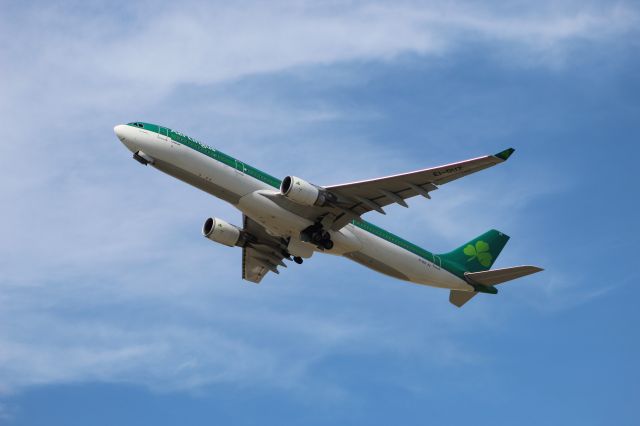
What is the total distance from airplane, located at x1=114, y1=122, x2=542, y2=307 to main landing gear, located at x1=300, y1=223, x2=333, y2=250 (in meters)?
0.05

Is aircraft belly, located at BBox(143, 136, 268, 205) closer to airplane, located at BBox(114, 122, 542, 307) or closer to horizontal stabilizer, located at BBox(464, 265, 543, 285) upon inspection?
airplane, located at BBox(114, 122, 542, 307)

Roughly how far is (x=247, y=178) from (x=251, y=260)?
10613 mm

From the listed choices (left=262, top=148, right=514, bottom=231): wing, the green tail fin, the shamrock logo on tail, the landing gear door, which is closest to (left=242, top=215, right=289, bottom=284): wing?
(left=262, top=148, right=514, bottom=231): wing

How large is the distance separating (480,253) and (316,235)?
42.4 feet

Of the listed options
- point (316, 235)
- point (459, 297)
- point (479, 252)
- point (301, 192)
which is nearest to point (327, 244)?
point (316, 235)

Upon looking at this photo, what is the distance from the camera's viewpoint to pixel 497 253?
203 feet

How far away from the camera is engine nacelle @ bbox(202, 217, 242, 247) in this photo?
57.6m

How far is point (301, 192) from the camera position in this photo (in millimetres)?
50031

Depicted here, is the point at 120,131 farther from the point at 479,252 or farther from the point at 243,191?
the point at 479,252

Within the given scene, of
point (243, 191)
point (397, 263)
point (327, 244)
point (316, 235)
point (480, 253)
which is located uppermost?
point (480, 253)

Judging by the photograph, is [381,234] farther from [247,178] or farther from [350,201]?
[247,178]

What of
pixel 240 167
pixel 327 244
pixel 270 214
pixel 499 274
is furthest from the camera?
pixel 499 274

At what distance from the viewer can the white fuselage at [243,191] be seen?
50344mm

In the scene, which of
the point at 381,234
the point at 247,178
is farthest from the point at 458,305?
the point at 247,178
